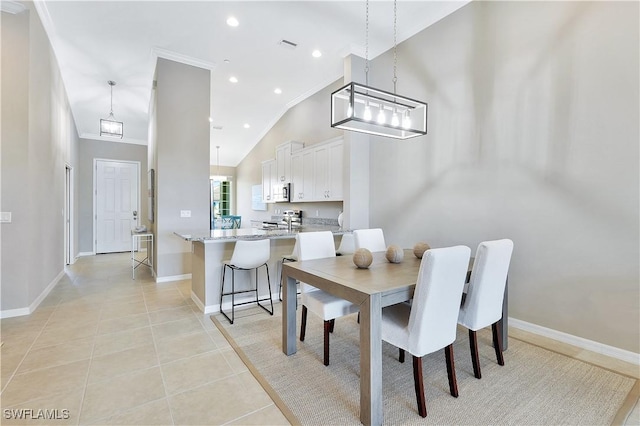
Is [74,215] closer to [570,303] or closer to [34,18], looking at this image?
[34,18]

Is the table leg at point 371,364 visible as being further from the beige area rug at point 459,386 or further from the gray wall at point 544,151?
the gray wall at point 544,151

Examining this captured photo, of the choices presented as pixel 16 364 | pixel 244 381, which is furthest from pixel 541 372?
pixel 16 364

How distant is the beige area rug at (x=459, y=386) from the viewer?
5.71 feet

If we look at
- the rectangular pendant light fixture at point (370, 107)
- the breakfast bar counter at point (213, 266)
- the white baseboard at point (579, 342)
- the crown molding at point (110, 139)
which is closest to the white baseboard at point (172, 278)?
the breakfast bar counter at point (213, 266)

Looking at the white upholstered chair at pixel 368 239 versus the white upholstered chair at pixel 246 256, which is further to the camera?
the white upholstered chair at pixel 368 239

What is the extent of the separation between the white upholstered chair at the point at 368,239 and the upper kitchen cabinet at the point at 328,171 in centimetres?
164

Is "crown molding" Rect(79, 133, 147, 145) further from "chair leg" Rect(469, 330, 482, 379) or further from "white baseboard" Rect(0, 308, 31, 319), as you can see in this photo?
"chair leg" Rect(469, 330, 482, 379)

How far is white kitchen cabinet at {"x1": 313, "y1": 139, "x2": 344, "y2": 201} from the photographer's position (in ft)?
16.1

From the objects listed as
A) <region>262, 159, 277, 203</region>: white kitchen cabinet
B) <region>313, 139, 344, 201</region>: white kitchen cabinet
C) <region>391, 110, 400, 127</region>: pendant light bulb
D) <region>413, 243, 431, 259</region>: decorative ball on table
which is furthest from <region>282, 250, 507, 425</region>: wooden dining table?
<region>262, 159, 277, 203</region>: white kitchen cabinet

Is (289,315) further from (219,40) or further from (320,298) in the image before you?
(219,40)

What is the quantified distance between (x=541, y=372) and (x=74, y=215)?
8.23 m

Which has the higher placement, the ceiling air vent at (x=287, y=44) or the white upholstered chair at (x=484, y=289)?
the ceiling air vent at (x=287, y=44)

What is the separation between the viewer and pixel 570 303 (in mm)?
2605

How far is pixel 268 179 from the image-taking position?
7.46 m
